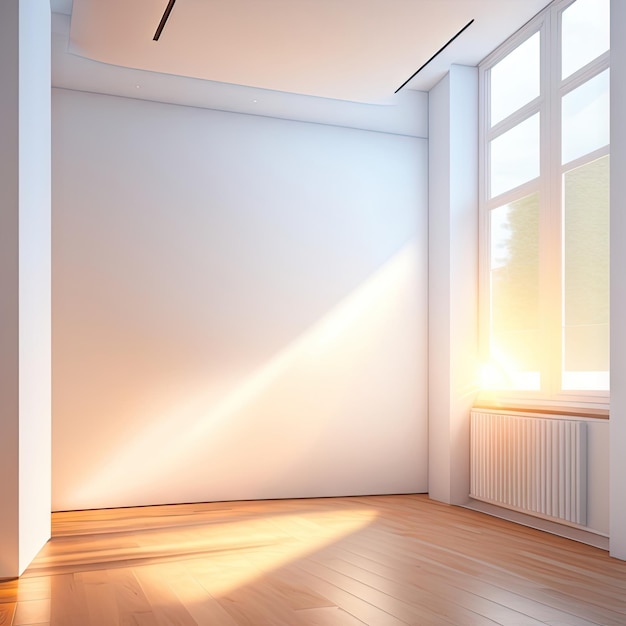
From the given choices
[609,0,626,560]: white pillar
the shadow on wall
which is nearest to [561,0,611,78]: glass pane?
[609,0,626,560]: white pillar

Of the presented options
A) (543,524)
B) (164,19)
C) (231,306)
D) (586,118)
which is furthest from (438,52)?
(543,524)

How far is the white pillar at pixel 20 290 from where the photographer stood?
3662mm

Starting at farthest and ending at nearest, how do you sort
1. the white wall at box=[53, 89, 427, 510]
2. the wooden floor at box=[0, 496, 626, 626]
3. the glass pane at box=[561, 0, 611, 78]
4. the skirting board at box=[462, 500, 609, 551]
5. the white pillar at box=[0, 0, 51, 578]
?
the white wall at box=[53, 89, 427, 510] → the glass pane at box=[561, 0, 611, 78] → the skirting board at box=[462, 500, 609, 551] → the white pillar at box=[0, 0, 51, 578] → the wooden floor at box=[0, 496, 626, 626]

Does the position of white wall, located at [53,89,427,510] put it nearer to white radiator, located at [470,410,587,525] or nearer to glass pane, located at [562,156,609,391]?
white radiator, located at [470,410,587,525]

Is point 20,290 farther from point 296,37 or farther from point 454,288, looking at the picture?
point 454,288

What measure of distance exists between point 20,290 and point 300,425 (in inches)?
123

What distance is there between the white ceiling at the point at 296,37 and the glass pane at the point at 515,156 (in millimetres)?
774

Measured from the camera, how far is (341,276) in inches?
257

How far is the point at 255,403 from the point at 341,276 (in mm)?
1396

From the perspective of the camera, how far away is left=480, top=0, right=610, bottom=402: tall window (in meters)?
4.80

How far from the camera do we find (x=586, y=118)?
4.92 m

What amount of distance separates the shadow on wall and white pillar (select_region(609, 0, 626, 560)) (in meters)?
2.58

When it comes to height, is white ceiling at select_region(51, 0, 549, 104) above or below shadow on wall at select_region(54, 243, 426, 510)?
above

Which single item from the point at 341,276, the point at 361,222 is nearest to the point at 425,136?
the point at 361,222
